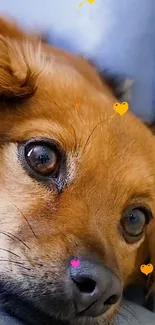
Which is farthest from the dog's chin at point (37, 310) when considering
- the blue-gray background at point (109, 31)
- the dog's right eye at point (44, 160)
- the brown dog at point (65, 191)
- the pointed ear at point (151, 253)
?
the blue-gray background at point (109, 31)

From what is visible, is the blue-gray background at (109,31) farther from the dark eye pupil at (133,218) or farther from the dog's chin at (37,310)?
the dog's chin at (37,310)

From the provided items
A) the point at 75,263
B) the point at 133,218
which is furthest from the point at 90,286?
the point at 133,218

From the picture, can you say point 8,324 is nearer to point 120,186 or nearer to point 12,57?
point 120,186

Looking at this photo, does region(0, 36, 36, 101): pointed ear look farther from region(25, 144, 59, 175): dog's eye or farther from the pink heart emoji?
the pink heart emoji

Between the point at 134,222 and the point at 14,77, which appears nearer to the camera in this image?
the point at 14,77

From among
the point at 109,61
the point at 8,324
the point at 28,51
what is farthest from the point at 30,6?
the point at 8,324

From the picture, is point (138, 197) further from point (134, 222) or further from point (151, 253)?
point (151, 253)

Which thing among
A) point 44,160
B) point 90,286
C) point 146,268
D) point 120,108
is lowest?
point 90,286

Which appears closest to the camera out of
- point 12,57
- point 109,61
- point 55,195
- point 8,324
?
point 8,324
